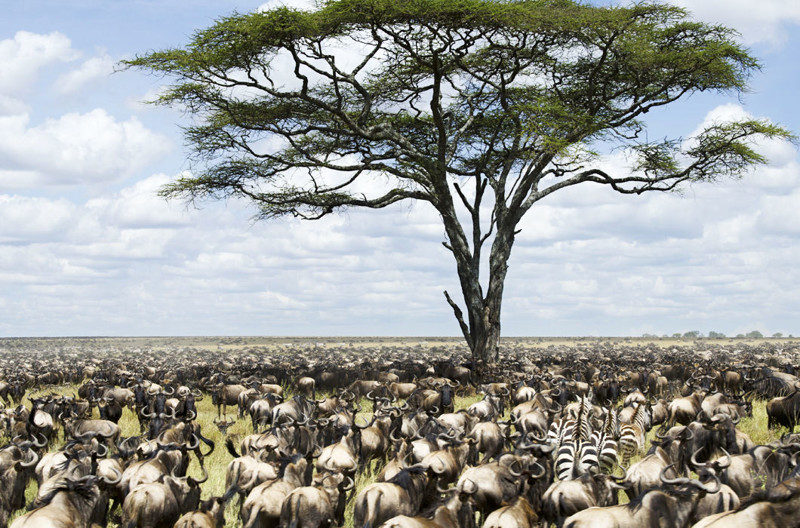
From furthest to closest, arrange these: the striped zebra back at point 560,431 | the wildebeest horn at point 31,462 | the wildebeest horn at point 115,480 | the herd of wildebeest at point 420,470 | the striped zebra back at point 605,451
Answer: the striped zebra back at point 560,431, the striped zebra back at point 605,451, the wildebeest horn at point 31,462, the wildebeest horn at point 115,480, the herd of wildebeest at point 420,470

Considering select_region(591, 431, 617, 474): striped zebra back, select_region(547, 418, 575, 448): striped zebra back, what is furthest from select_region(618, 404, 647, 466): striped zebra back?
select_region(591, 431, 617, 474): striped zebra back

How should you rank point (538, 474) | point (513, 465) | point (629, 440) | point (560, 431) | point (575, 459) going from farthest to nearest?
1. point (629, 440)
2. point (560, 431)
3. point (575, 459)
4. point (513, 465)
5. point (538, 474)

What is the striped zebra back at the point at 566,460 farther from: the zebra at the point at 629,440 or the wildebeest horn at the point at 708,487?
the zebra at the point at 629,440

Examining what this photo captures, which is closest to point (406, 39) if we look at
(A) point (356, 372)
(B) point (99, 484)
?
(A) point (356, 372)

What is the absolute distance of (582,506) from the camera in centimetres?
777

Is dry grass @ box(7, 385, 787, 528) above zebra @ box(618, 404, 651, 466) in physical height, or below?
below

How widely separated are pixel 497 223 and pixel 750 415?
48.5 ft

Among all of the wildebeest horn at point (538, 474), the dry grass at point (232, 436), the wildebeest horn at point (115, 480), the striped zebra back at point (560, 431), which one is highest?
the striped zebra back at point (560, 431)

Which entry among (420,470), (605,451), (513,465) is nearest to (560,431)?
(605,451)

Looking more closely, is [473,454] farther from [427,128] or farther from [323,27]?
[427,128]

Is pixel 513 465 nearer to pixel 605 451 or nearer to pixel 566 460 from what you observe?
pixel 566 460

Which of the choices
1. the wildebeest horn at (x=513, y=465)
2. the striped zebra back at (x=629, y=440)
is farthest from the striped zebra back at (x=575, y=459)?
the striped zebra back at (x=629, y=440)

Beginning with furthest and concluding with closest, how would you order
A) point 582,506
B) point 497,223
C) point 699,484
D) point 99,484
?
point 497,223
point 99,484
point 582,506
point 699,484

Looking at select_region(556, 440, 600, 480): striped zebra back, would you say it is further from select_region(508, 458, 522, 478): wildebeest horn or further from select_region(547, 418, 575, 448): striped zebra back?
select_region(508, 458, 522, 478): wildebeest horn
